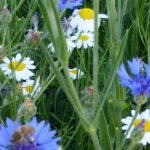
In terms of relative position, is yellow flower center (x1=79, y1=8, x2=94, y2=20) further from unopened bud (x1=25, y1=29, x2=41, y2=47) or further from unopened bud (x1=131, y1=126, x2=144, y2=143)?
unopened bud (x1=131, y1=126, x2=144, y2=143)

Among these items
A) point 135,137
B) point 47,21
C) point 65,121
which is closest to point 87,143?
point 65,121

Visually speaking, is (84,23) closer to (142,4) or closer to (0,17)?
(142,4)

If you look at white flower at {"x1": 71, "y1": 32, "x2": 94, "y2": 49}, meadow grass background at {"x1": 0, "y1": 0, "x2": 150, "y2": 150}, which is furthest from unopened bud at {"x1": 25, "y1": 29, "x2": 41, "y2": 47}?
white flower at {"x1": 71, "y1": 32, "x2": 94, "y2": 49}

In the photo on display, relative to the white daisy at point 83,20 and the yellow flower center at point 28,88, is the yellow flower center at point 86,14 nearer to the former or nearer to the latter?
the white daisy at point 83,20

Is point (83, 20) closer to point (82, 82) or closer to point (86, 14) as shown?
point (86, 14)

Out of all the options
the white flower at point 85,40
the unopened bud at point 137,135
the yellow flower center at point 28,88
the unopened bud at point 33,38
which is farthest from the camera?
the white flower at point 85,40

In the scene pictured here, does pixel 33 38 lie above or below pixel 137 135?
above

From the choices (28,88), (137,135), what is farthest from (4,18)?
(137,135)

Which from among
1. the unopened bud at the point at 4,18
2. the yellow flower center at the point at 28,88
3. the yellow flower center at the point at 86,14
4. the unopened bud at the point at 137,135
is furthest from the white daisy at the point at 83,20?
the unopened bud at the point at 137,135
